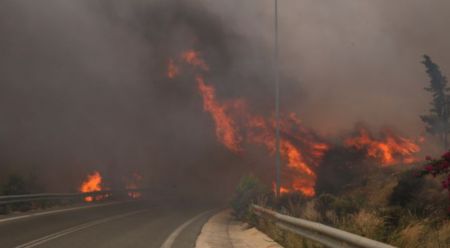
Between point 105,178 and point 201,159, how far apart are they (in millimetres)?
11518

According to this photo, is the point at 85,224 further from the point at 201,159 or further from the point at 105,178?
the point at 201,159

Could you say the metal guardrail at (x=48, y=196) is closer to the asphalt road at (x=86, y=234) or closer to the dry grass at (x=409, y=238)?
the asphalt road at (x=86, y=234)

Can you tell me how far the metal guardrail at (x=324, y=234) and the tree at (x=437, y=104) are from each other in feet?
178

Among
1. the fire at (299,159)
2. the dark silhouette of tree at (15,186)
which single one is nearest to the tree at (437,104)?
the fire at (299,159)

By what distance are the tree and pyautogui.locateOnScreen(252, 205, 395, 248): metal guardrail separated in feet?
178

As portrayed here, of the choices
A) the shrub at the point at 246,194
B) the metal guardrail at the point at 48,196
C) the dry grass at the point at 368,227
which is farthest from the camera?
the shrub at the point at 246,194

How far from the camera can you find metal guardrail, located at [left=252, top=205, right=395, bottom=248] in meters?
6.32

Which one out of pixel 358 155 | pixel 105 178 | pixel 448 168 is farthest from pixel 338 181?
pixel 105 178

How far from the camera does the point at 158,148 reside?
62.6 m

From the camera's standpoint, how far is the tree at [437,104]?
6031 centimetres

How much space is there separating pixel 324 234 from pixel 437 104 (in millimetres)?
58738

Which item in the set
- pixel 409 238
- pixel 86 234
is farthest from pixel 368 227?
pixel 86 234

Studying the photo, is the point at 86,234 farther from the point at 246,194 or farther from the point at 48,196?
the point at 48,196

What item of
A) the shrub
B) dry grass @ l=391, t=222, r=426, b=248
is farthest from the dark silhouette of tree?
dry grass @ l=391, t=222, r=426, b=248
